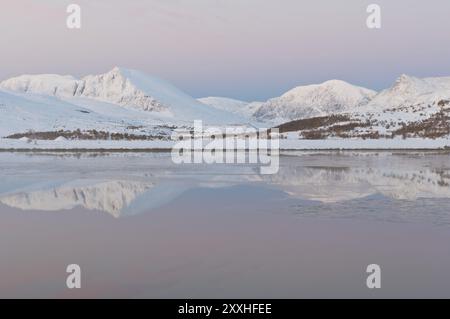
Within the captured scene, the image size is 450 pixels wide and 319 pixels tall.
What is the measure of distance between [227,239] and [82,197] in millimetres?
6670

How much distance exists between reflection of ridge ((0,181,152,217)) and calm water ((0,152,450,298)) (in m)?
0.03

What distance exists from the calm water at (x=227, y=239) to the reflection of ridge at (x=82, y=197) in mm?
32

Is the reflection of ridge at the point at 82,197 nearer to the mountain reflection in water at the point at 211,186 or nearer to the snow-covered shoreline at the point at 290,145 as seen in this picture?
the mountain reflection in water at the point at 211,186

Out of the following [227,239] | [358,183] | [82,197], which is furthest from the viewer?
[358,183]

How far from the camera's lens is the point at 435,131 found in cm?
6612

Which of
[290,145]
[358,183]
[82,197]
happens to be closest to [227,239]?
[82,197]

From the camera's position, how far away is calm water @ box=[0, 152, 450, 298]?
6926 millimetres

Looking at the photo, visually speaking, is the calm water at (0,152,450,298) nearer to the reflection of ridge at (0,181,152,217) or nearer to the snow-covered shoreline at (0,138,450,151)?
the reflection of ridge at (0,181,152,217)

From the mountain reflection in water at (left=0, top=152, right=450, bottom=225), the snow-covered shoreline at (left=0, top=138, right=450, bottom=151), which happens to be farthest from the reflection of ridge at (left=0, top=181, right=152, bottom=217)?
the snow-covered shoreline at (left=0, top=138, right=450, bottom=151)

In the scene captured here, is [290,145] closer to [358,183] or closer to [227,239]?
[358,183]

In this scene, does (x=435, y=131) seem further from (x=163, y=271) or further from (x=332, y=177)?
(x=163, y=271)

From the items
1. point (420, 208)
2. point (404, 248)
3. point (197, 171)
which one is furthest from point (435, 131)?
point (404, 248)

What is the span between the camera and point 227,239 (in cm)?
951
